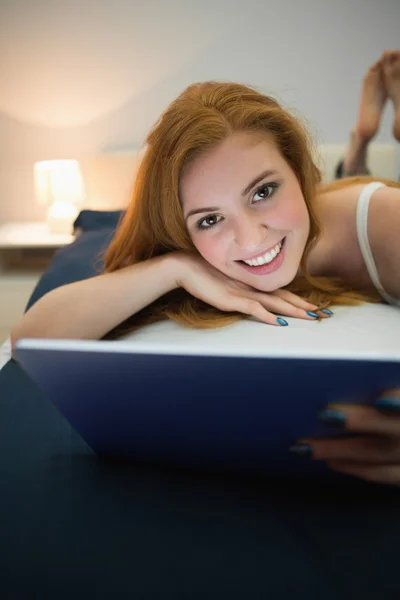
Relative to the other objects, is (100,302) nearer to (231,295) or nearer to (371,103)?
(231,295)

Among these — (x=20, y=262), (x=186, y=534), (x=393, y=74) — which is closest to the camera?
(x=186, y=534)

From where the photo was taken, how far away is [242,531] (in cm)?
62

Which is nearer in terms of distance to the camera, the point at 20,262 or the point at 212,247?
the point at 212,247

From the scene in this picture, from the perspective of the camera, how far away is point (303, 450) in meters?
0.61

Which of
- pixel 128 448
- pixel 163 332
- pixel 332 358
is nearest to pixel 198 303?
pixel 163 332

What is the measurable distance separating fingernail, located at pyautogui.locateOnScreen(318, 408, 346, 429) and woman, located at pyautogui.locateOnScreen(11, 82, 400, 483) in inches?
13.7

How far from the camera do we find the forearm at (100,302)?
38.6 inches

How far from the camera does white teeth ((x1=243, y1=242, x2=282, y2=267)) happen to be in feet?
3.02

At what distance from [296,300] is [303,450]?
41 centimetres

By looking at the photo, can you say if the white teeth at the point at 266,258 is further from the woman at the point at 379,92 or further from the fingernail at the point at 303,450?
the woman at the point at 379,92

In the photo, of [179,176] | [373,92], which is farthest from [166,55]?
[179,176]

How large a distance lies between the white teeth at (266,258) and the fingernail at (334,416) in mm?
420

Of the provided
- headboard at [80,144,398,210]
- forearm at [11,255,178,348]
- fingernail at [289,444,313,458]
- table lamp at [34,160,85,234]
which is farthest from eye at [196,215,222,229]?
table lamp at [34,160,85,234]

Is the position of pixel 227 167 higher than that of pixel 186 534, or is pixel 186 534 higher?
pixel 227 167
